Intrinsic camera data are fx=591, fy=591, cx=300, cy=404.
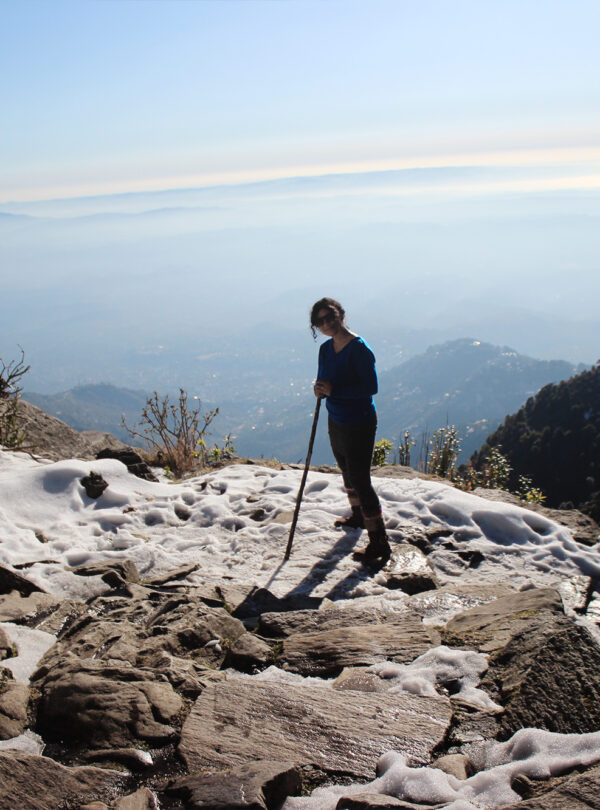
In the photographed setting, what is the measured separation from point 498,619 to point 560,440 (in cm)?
6340

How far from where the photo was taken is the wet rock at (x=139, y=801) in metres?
2.52

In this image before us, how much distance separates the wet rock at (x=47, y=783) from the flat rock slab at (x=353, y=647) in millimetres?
1538

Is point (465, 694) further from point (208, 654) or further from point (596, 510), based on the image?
point (596, 510)

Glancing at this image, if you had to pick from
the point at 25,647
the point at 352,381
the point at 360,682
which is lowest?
the point at 25,647

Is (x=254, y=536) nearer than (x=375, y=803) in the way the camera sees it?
No

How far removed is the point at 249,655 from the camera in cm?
406

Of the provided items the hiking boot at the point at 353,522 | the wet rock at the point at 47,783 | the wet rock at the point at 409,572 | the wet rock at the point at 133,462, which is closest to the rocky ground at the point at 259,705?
the wet rock at the point at 47,783

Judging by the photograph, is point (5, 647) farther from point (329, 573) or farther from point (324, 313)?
point (324, 313)

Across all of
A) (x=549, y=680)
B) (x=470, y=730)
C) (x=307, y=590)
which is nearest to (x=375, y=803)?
(x=470, y=730)

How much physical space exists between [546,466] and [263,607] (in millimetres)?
60384

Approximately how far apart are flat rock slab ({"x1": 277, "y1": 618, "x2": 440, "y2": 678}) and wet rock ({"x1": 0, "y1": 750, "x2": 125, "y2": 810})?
5.04 feet

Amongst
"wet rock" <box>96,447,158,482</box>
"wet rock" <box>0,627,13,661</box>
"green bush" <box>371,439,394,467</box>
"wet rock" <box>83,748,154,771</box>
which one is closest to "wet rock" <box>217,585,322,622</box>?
"wet rock" <box>0,627,13,661</box>

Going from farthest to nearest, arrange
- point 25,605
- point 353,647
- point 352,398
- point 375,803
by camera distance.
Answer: point 352,398 < point 25,605 < point 353,647 < point 375,803

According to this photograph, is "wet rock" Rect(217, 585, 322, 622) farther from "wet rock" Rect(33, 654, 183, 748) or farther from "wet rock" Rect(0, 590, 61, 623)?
"wet rock" Rect(33, 654, 183, 748)
